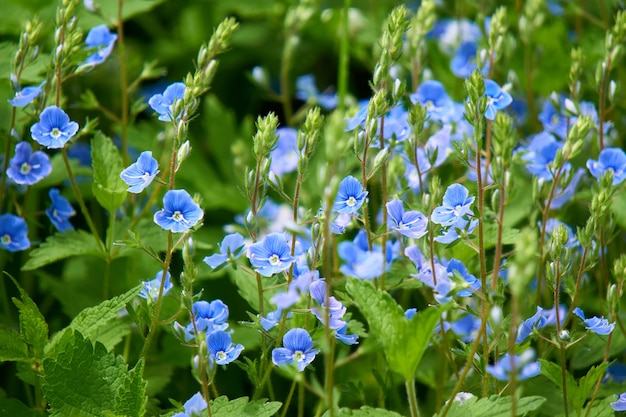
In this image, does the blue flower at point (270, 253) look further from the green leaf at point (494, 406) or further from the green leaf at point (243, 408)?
the green leaf at point (494, 406)

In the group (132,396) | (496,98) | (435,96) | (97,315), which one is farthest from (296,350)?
(435,96)

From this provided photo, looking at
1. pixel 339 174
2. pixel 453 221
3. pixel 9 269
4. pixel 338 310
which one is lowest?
pixel 9 269

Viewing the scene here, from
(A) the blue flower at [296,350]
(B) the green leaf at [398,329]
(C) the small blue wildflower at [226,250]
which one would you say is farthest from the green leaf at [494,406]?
(C) the small blue wildflower at [226,250]

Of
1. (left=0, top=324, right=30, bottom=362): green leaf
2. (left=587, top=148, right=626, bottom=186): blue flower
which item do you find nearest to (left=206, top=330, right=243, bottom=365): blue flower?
(left=0, top=324, right=30, bottom=362): green leaf

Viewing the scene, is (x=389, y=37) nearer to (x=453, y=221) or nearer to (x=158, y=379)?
(x=453, y=221)

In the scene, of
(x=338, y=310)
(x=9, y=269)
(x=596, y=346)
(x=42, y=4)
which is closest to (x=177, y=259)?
(x=9, y=269)

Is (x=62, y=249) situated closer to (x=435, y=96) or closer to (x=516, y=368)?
(x=435, y=96)

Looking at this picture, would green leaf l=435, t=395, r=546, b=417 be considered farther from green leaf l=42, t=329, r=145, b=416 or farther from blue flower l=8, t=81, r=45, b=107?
blue flower l=8, t=81, r=45, b=107
